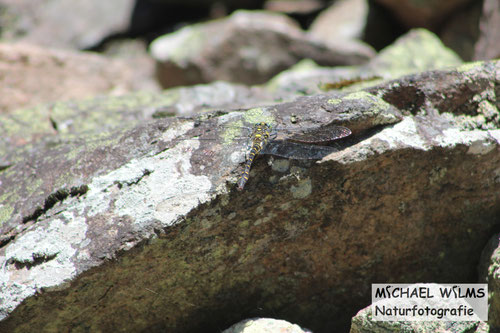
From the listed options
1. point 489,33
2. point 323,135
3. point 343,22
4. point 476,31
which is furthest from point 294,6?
point 323,135

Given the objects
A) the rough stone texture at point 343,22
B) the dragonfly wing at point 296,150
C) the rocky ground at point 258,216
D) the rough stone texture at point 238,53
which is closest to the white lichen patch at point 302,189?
the rocky ground at point 258,216

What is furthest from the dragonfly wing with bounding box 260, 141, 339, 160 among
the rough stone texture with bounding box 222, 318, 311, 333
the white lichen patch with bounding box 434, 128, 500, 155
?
the rough stone texture with bounding box 222, 318, 311, 333

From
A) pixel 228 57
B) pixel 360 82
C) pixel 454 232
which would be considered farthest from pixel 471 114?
pixel 228 57

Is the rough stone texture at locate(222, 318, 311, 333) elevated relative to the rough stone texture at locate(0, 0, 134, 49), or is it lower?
lower

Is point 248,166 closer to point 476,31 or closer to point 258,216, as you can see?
point 258,216

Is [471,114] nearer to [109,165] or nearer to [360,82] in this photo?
[360,82]

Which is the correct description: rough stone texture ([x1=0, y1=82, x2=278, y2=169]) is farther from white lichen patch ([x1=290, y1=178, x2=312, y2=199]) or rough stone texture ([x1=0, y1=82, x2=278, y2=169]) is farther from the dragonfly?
white lichen patch ([x1=290, y1=178, x2=312, y2=199])

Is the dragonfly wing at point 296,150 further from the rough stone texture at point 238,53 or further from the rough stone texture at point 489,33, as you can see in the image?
the rough stone texture at point 238,53
